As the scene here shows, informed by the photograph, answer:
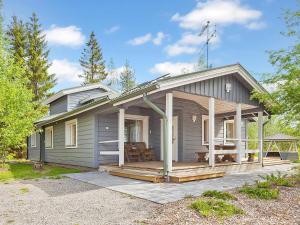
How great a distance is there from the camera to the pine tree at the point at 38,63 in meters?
25.0

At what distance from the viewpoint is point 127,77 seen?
34969mm

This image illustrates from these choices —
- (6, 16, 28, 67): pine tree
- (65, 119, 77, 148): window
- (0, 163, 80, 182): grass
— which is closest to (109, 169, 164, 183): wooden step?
(0, 163, 80, 182): grass

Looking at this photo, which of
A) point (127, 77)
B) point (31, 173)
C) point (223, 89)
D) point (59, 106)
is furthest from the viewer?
point (127, 77)

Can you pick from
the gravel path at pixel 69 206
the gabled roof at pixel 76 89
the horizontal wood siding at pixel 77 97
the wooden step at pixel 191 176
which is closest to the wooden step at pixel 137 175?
the wooden step at pixel 191 176

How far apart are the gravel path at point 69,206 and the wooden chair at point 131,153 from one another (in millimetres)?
3700

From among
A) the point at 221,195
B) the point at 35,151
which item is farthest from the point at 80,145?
the point at 221,195

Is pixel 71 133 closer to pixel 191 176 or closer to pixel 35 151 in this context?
pixel 35 151

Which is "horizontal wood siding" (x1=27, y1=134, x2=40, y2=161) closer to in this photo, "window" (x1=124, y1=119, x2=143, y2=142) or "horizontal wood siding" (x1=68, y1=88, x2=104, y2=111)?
"horizontal wood siding" (x1=68, y1=88, x2=104, y2=111)

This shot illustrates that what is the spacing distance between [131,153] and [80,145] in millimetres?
2377

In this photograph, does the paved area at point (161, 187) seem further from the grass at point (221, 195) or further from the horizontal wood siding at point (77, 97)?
the horizontal wood siding at point (77, 97)

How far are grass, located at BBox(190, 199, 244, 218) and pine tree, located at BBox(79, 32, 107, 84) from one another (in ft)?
94.8

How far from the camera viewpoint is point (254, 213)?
15.3ft

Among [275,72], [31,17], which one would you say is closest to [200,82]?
[275,72]

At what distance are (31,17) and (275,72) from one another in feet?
80.4
